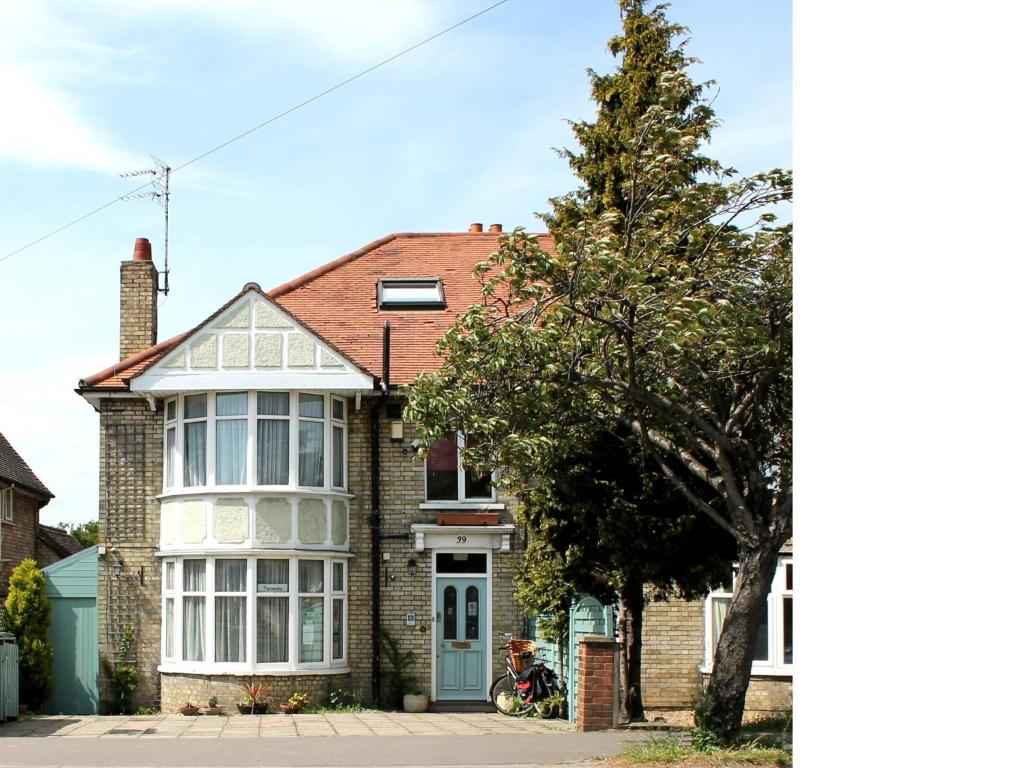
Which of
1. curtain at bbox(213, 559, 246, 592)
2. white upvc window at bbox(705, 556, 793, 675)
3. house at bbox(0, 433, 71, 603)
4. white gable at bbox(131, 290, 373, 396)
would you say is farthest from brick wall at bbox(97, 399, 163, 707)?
white upvc window at bbox(705, 556, 793, 675)

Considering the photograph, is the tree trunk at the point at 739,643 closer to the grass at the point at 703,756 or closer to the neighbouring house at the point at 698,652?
the grass at the point at 703,756

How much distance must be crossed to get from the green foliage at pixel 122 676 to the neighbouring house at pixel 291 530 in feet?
0.50

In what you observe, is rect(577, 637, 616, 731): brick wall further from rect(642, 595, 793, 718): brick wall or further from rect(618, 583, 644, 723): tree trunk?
rect(642, 595, 793, 718): brick wall

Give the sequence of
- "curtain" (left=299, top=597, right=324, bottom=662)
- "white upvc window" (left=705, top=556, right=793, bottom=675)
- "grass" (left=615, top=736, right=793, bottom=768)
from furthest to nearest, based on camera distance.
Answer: "white upvc window" (left=705, top=556, right=793, bottom=675), "curtain" (left=299, top=597, right=324, bottom=662), "grass" (left=615, top=736, right=793, bottom=768)

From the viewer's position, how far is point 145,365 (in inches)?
846

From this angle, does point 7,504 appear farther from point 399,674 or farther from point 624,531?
point 624,531

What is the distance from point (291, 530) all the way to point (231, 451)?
161 cm

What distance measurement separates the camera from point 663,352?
13133 millimetres

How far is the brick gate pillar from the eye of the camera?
15.8m

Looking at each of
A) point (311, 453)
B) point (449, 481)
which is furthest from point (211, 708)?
point (449, 481)

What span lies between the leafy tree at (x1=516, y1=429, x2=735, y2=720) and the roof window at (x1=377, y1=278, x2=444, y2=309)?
714 centimetres
